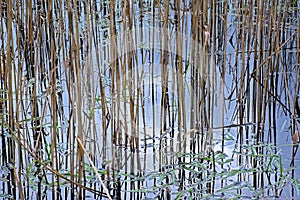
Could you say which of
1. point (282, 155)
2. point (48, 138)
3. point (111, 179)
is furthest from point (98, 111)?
point (282, 155)

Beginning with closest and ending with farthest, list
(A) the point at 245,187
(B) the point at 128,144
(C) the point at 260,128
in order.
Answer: (A) the point at 245,187 < (B) the point at 128,144 < (C) the point at 260,128

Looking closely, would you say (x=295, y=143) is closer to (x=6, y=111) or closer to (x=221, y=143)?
(x=221, y=143)

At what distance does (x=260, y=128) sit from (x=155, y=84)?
46 cm

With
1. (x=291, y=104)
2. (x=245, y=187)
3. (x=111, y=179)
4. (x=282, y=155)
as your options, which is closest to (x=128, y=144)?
(x=111, y=179)

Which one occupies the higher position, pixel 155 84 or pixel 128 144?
pixel 155 84

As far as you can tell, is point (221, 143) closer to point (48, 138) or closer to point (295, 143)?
point (295, 143)

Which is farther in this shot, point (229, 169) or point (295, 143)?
point (295, 143)

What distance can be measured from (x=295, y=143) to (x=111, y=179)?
2.11ft

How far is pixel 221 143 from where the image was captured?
5.90 feet

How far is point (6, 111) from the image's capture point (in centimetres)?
187

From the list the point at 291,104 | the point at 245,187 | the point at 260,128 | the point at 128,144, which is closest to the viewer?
the point at 245,187

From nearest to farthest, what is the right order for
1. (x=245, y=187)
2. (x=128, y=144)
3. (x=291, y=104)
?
(x=245, y=187) < (x=128, y=144) < (x=291, y=104)

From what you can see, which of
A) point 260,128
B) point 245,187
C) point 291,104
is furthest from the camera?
Answer: point 291,104

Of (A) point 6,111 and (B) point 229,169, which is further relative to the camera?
(A) point 6,111
